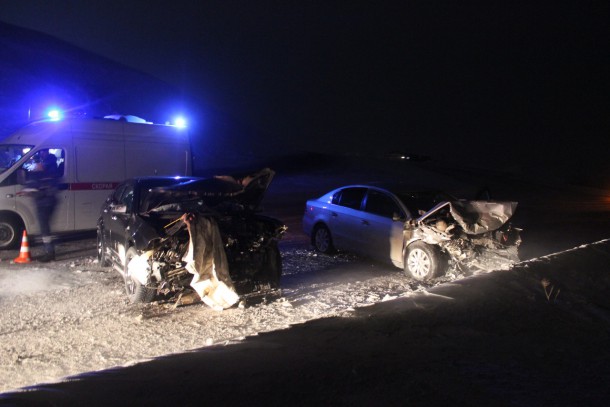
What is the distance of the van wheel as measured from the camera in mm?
9961

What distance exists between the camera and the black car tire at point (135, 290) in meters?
6.19

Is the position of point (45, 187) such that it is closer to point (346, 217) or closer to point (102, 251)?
point (102, 251)

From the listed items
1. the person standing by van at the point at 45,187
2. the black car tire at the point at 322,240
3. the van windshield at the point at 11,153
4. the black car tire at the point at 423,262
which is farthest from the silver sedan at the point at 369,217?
the van windshield at the point at 11,153

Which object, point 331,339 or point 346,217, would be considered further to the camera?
point 346,217

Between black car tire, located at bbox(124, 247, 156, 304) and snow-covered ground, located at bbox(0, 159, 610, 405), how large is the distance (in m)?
0.12

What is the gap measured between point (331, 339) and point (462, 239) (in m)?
3.68

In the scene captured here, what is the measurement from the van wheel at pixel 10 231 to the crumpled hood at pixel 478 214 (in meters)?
7.79

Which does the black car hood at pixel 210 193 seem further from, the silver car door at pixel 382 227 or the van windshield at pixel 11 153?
the van windshield at pixel 11 153

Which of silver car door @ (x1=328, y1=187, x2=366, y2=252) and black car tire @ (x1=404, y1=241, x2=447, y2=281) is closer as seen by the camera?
black car tire @ (x1=404, y1=241, x2=447, y2=281)

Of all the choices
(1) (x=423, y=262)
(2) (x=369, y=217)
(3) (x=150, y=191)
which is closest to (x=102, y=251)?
(3) (x=150, y=191)

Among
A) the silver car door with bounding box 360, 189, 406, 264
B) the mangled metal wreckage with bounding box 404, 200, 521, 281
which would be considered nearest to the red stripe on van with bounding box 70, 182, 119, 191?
the silver car door with bounding box 360, 189, 406, 264

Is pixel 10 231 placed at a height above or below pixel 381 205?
below

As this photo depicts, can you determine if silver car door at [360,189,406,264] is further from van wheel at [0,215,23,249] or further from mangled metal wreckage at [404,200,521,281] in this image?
van wheel at [0,215,23,249]

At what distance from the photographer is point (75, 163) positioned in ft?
34.4
